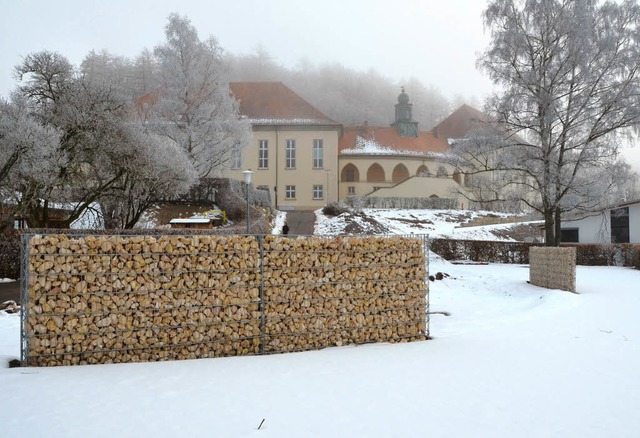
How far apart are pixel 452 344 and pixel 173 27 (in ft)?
97.7

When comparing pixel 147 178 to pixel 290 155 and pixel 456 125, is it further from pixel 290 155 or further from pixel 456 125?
pixel 456 125

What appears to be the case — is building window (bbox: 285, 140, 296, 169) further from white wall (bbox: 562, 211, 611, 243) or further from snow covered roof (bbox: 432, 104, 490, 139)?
white wall (bbox: 562, 211, 611, 243)

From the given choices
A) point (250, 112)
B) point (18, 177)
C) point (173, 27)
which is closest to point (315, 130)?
point (250, 112)

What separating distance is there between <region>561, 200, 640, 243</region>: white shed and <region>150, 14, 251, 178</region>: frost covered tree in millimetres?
20351

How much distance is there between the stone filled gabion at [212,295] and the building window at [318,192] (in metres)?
40.0

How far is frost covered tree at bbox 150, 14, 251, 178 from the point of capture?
3159cm

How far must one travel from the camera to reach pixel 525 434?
454cm

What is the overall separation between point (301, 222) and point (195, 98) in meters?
10.1

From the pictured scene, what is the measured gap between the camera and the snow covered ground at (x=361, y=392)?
4.63 m

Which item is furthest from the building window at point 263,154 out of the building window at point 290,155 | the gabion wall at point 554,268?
the gabion wall at point 554,268

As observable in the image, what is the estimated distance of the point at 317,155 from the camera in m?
48.3

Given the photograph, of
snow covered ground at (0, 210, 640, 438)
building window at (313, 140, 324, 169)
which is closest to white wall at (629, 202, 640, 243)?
snow covered ground at (0, 210, 640, 438)

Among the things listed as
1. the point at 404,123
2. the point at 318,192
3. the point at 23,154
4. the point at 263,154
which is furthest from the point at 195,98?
the point at 404,123

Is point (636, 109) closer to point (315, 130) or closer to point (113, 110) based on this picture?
point (113, 110)
